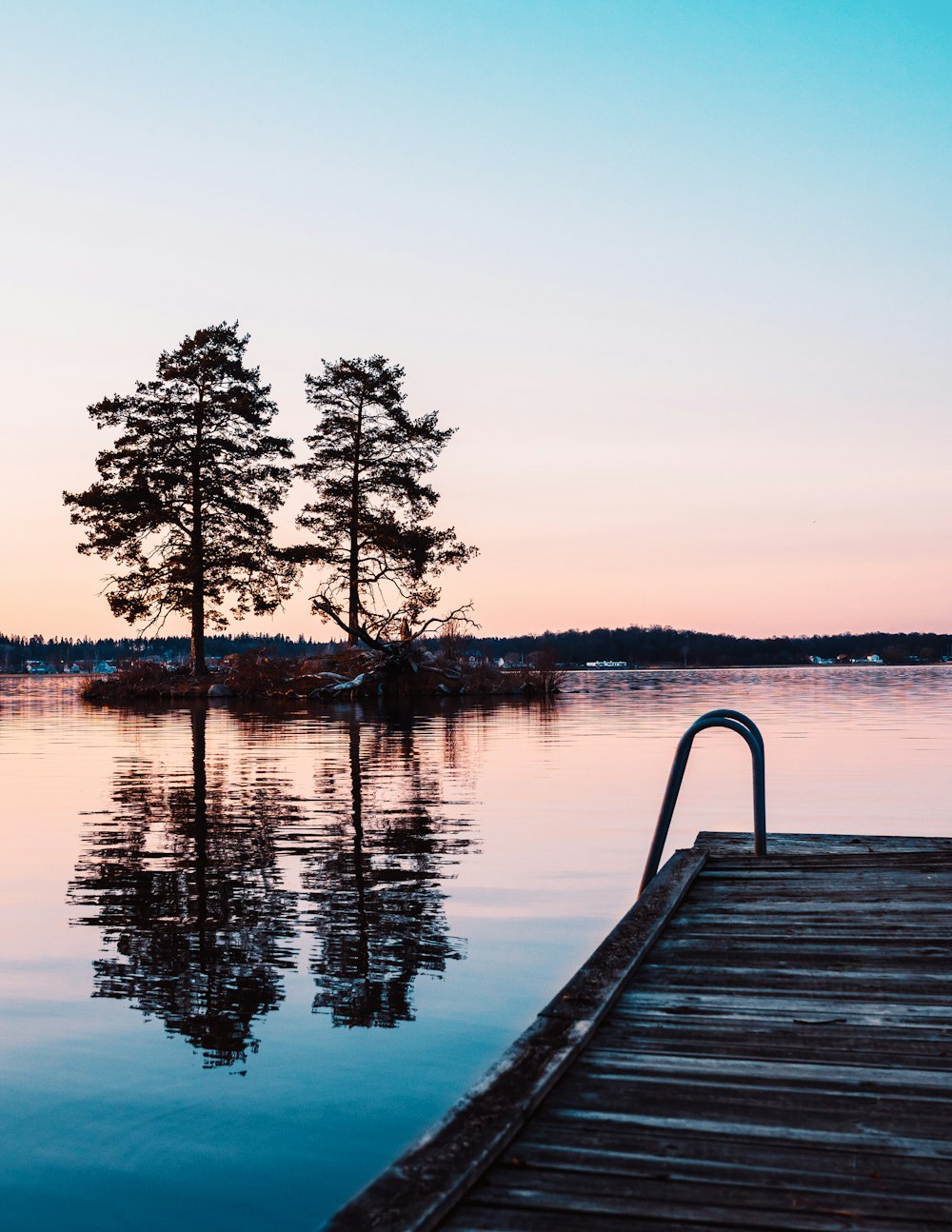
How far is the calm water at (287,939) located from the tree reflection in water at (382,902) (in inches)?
1.2

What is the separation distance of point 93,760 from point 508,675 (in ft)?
93.8

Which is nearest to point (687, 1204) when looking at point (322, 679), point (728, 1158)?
point (728, 1158)

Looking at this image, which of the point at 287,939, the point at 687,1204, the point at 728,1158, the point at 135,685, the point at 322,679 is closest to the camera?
the point at 687,1204

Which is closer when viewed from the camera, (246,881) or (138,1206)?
(138,1206)

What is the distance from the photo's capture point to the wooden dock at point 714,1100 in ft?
8.18

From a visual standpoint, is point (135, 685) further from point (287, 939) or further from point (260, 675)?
point (287, 939)

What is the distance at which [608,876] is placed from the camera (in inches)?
372

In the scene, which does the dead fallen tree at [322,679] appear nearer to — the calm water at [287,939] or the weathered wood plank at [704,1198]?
the calm water at [287,939]

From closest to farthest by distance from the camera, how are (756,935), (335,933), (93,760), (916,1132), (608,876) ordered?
(916,1132) → (756,935) → (335,933) → (608,876) → (93,760)

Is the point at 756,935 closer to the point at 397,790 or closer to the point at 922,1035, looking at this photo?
the point at 922,1035

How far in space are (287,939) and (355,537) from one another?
38949mm

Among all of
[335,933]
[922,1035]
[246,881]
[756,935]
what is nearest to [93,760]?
[246,881]

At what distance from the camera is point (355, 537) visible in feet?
149

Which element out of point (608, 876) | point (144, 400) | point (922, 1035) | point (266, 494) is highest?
point (144, 400)
